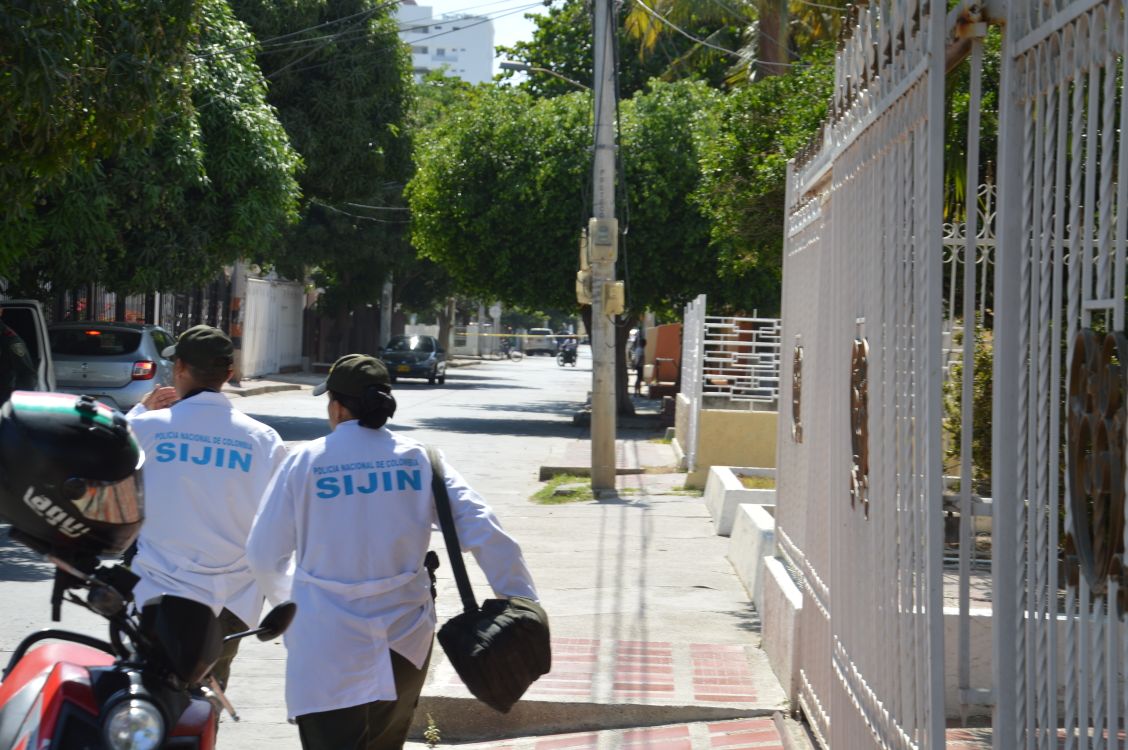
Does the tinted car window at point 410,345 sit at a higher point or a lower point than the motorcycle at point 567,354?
lower

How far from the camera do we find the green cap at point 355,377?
434 centimetres

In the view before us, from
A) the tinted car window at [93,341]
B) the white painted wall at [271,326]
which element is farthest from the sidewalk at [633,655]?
the white painted wall at [271,326]

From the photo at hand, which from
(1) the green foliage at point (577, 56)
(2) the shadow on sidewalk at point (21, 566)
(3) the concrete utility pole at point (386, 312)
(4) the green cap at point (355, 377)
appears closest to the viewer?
(4) the green cap at point (355, 377)

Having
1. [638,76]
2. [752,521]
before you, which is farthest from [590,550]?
[638,76]

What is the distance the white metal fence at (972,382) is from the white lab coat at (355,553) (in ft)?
3.85

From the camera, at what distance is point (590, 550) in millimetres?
12055

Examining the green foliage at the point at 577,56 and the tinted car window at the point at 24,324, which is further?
the green foliage at the point at 577,56

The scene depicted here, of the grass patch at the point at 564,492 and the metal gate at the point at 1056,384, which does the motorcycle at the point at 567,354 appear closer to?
the grass patch at the point at 564,492

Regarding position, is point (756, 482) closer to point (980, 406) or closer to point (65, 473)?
point (980, 406)

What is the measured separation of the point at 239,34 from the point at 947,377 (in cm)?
1528

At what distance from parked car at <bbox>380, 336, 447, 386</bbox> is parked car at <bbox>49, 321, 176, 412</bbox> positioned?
81.0 ft

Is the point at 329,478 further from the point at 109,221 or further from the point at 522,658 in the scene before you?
the point at 109,221

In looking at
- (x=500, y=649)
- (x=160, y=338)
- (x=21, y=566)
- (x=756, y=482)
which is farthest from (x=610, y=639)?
(x=160, y=338)

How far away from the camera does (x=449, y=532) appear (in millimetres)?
4184
